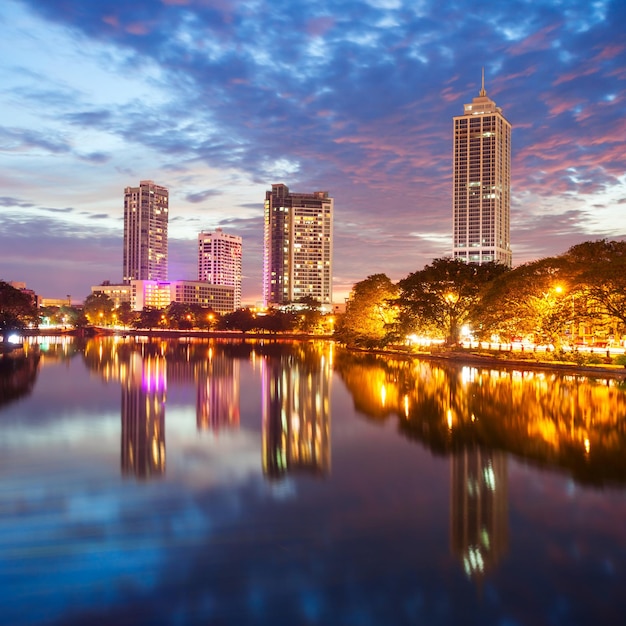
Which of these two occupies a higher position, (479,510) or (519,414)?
(519,414)

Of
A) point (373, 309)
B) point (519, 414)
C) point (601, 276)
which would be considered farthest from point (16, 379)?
point (373, 309)

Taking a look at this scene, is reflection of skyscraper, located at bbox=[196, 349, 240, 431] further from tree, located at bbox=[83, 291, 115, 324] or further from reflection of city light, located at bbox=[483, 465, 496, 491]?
tree, located at bbox=[83, 291, 115, 324]

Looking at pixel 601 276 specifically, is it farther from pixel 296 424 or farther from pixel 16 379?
pixel 16 379

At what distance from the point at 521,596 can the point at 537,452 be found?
849cm

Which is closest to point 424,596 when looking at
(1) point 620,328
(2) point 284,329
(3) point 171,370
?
(3) point 171,370

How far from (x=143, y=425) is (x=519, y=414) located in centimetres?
1381

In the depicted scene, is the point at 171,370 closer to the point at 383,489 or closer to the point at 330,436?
the point at 330,436

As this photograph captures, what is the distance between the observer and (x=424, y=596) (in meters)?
7.55

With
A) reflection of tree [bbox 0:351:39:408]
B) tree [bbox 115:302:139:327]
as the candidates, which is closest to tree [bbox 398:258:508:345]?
reflection of tree [bbox 0:351:39:408]

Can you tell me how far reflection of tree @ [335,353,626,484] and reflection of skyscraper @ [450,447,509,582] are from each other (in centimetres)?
Result: 127

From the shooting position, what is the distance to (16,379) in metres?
35.1

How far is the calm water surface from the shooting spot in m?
7.35

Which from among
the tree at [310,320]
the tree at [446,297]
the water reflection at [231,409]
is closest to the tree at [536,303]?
the tree at [446,297]

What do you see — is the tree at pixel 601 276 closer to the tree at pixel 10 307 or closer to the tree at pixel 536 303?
the tree at pixel 536 303
